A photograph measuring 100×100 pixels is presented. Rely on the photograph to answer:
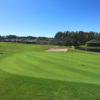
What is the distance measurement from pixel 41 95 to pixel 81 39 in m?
84.4

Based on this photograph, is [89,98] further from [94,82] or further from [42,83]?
[42,83]

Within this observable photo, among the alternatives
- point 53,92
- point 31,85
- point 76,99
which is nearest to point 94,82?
point 76,99

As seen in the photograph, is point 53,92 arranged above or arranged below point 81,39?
below

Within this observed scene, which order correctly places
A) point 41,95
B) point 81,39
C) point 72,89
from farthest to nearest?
point 81,39 < point 72,89 < point 41,95

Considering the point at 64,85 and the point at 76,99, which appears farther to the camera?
the point at 64,85

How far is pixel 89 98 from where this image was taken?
341 centimetres

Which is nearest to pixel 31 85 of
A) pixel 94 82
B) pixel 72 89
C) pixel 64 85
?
pixel 64 85

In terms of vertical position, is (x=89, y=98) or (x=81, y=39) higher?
(x=81, y=39)

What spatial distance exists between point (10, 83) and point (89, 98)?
139 inches

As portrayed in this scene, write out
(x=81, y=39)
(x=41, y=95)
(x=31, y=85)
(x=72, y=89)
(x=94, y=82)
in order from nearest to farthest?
(x=41, y=95) → (x=72, y=89) → (x=31, y=85) → (x=94, y=82) → (x=81, y=39)

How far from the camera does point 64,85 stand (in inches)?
173

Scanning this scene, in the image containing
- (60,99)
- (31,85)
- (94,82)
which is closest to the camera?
(60,99)

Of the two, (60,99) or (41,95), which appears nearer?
(60,99)

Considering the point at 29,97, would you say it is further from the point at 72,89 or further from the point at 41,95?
the point at 72,89
